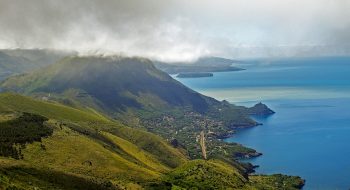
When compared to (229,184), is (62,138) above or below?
above

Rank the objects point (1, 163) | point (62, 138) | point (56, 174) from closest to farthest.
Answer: point (1, 163), point (56, 174), point (62, 138)

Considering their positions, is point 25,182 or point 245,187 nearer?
point 25,182

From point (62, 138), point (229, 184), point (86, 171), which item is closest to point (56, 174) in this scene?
point (86, 171)

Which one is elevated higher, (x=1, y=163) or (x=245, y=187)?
(x=1, y=163)

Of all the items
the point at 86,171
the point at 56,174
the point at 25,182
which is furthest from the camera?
the point at 86,171

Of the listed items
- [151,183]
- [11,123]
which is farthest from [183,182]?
[11,123]

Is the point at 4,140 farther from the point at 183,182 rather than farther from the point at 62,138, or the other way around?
the point at 183,182

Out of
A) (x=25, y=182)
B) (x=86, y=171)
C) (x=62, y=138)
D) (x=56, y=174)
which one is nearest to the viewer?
(x=25, y=182)

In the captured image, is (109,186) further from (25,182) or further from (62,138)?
(62,138)

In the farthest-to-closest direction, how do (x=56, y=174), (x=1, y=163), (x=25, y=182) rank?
(x=56, y=174), (x=1, y=163), (x=25, y=182)
